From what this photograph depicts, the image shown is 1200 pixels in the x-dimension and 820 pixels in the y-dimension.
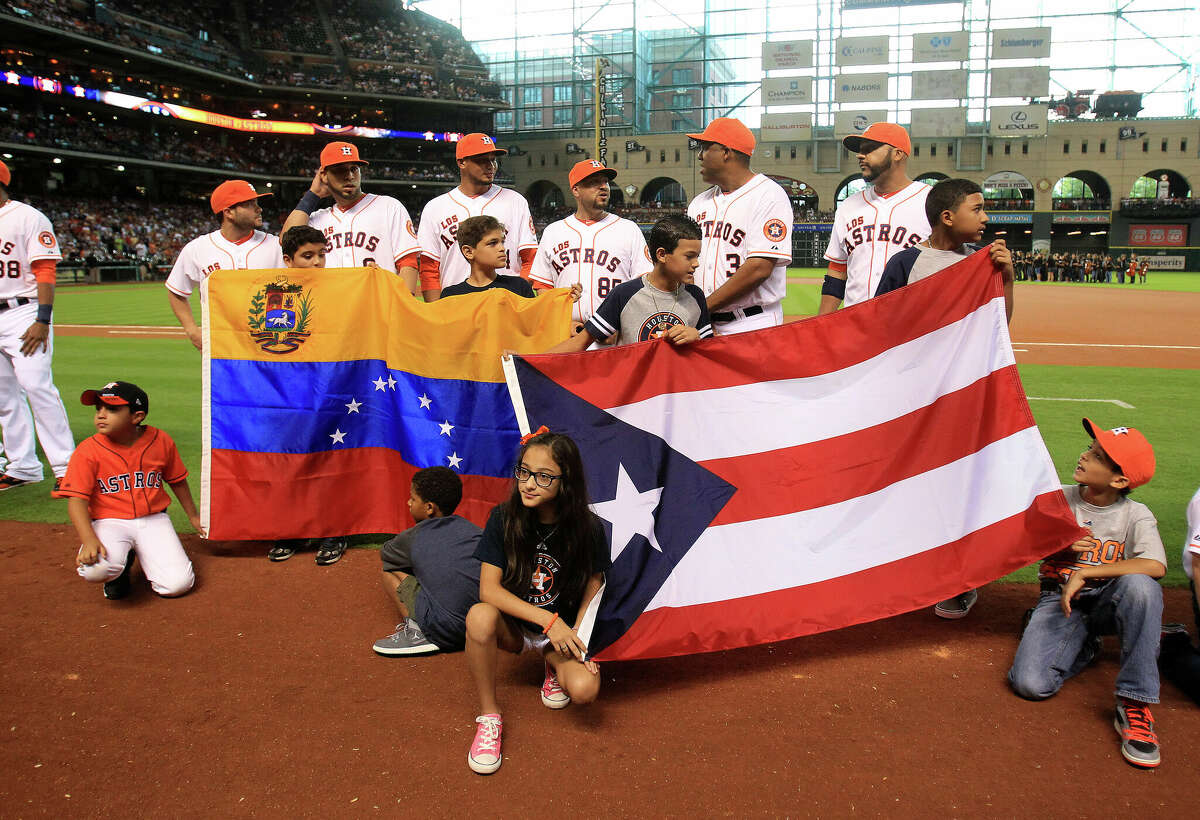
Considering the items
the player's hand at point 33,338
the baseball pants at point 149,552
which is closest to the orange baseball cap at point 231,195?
the player's hand at point 33,338

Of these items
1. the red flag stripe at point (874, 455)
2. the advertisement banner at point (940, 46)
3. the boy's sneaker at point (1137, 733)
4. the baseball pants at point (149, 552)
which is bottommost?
the boy's sneaker at point (1137, 733)

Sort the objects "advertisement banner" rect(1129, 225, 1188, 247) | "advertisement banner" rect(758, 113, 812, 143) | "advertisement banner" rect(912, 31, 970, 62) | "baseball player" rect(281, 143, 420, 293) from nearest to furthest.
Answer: "baseball player" rect(281, 143, 420, 293) → "advertisement banner" rect(912, 31, 970, 62) → "advertisement banner" rect(1129, 225, 1188, 247) → "advertisement banner" rect(758, 113, 812, 143)

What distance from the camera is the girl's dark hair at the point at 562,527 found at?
10.7 ft

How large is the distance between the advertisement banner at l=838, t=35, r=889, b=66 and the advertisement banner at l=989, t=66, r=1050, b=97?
7.28 m

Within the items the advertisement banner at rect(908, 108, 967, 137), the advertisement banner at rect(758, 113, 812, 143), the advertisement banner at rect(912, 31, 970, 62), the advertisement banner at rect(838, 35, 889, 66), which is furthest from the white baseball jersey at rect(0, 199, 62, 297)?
the advertisement banner at rect(912, 31, 970, 62)

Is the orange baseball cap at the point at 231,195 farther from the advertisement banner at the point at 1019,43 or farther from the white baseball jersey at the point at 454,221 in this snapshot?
the advertisement banner at the point at 1019,43

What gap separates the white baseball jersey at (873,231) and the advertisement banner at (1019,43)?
2277 inches

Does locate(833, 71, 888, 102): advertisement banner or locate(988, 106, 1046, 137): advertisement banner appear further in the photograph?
locate(833, 71, 888, 102): advertisement banner

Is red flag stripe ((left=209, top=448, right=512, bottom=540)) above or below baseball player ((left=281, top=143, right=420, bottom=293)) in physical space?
below

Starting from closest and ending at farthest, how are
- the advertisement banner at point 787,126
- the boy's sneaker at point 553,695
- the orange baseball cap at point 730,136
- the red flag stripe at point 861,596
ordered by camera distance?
the boy's sneaker at point 553,695, the red flag stripe at point 861,596, the orange baseball cap at point 730,136, the advertisement banner at point 787,126

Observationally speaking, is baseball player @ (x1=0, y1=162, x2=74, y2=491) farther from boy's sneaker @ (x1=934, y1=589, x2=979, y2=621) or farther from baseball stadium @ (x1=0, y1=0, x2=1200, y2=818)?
boy's sneaker @ (x1=934, y1=589, x2=979, y2=621)

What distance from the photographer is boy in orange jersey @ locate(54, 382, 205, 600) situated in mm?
4539

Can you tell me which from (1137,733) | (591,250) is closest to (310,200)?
(591,250)

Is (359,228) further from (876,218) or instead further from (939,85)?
(939,85)
